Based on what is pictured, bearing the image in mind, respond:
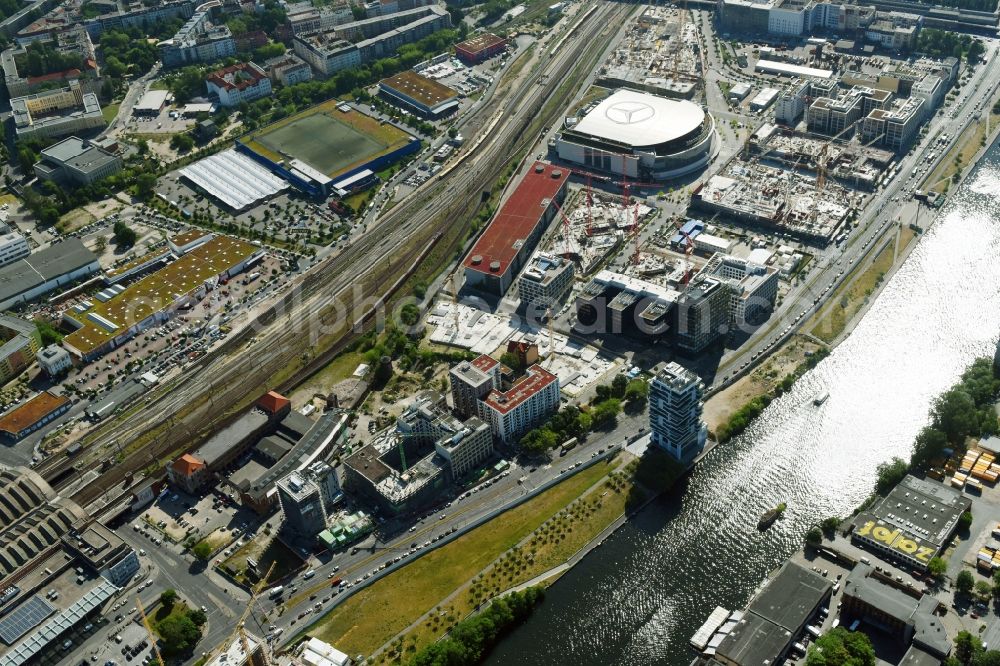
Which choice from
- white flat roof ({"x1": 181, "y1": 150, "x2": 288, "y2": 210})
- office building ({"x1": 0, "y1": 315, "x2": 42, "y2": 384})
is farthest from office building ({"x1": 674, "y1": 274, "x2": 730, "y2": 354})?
office building ({"x1": 0, "y1": 315, "x2": 42, "y2": 384})

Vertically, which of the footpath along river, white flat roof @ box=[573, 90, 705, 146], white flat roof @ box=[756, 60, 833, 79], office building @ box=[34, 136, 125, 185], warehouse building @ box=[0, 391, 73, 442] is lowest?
the footpath along river

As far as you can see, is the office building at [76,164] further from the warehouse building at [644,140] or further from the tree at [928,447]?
the tree at [928,447]

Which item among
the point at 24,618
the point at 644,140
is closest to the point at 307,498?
the point at 24,618

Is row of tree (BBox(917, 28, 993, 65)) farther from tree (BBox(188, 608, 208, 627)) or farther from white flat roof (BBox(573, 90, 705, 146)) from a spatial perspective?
tree (BBox(188, 608, 208, 627))

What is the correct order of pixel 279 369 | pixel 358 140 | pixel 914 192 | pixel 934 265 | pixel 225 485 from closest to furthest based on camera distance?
pixel 225 485 < pixel 279 369 < pixel 934 265 < pixel 914 192 < pixel 358 140

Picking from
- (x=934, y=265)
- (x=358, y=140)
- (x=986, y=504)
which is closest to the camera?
(x=986, y=504)

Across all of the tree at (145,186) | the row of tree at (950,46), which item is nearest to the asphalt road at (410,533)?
the tree at (145,186)

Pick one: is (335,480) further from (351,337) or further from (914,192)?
(914,192)

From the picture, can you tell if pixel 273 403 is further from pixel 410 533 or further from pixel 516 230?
pixel 516 230

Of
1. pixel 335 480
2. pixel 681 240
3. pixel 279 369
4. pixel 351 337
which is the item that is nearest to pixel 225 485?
pixel 335 480
